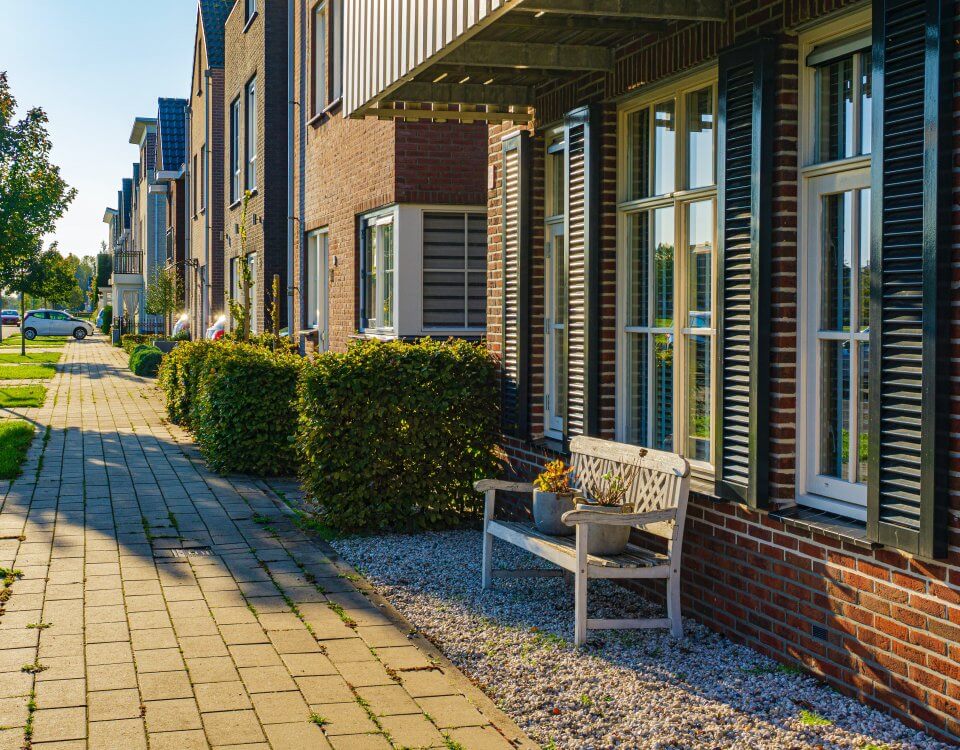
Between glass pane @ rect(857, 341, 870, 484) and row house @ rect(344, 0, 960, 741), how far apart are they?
1cm

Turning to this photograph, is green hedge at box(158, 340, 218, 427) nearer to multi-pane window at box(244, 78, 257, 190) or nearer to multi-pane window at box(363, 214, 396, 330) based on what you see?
multi-pane window at box(363, 214, 396, 330)

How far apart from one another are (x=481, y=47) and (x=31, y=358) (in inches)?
1374

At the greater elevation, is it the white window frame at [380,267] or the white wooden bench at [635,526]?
the white window frame at [380,267]

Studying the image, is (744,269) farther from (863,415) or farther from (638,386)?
(638,386)

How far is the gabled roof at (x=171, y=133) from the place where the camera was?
43650 millimetres

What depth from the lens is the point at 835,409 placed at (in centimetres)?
537

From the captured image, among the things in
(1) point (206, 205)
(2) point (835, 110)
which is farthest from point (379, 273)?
(1) point (206, 205)

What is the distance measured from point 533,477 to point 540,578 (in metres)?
1.26

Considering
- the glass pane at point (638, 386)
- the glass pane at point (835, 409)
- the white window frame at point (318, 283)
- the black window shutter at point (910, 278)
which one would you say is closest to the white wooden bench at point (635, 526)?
the glass pane at point (638, 386)

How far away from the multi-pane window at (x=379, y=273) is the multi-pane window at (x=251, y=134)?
8.07 meters

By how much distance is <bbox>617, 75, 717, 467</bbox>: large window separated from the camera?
6379 mm

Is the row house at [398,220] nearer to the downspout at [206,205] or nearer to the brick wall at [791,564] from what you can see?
the brick wall at [791,564]

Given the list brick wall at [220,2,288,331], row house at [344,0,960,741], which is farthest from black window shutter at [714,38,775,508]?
brick wall at [220,2,288,331]

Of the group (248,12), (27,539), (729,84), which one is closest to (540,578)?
(729,84)
